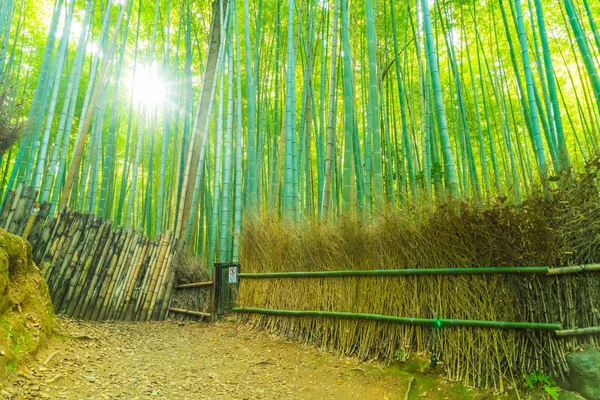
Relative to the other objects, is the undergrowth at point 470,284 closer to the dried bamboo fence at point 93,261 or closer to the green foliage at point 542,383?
the green foliage at point 542,383

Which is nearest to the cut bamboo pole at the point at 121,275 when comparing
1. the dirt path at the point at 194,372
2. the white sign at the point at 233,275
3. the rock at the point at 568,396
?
the dirt path at the point at 194,372

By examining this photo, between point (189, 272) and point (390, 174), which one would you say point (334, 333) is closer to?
point (189, 272)

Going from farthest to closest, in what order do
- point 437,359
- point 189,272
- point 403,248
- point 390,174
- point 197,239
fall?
point 197,239 < point 390,174 < point 189,272 < point 403,248 < point 437,359

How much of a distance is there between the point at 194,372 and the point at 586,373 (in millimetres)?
2233

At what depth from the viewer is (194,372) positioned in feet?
8.23

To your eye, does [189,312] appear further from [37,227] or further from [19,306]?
[19,306]

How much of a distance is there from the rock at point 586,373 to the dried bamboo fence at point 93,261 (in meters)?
3.58

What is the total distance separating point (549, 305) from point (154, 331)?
3177 mm

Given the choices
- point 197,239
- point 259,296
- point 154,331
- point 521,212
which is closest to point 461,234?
point 521,212

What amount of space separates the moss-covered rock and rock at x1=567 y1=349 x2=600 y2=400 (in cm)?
270

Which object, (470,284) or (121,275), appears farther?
(121,275)

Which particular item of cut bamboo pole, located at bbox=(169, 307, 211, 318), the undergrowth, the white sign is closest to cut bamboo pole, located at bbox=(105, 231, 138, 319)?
cut bamboo pole, located at bbox=(169, 307, 211, 318)

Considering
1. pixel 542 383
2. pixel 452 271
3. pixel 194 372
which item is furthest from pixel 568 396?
pixel 194 372

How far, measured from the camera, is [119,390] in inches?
79.9
